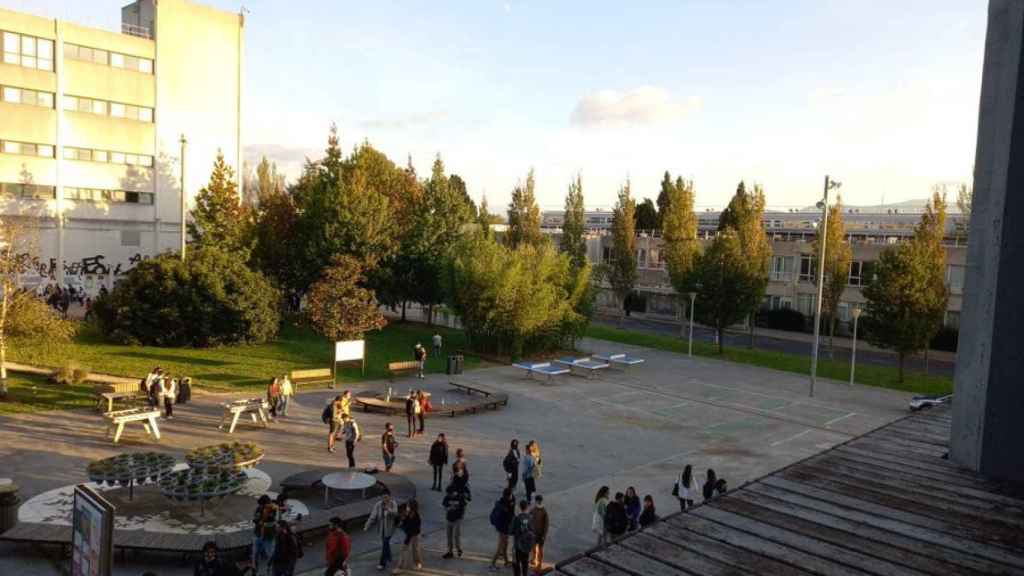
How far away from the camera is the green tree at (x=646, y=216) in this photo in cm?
8219

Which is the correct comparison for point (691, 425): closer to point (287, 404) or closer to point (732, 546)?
point (287, 404)

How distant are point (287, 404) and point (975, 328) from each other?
19.2 meters

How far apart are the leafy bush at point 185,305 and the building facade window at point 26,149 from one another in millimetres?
16233

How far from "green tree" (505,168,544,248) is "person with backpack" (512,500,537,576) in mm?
41686

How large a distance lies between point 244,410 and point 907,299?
30499mm

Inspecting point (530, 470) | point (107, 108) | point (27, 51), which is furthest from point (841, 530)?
point (27, 51)

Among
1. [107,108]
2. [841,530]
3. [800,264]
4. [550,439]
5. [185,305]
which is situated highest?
[107,108]

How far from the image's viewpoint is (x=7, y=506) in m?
12.7

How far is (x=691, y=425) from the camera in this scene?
24.6 metres

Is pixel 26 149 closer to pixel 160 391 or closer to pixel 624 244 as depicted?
pixel 160 391

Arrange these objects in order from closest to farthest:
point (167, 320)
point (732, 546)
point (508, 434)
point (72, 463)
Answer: point (732, 546), point (72, 463), point (508, 434), point (167, 320)

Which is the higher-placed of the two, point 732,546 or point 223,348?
point 732,546

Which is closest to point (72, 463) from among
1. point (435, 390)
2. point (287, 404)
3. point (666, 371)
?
point (287, 404)

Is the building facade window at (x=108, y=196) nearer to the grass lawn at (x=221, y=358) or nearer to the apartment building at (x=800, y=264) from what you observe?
the grass lawn at (x=221, y=358)
